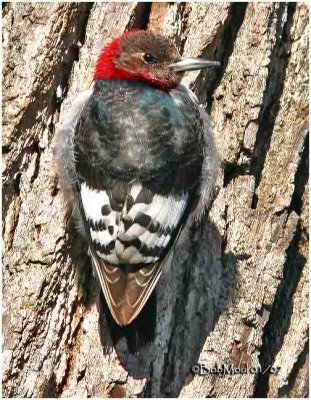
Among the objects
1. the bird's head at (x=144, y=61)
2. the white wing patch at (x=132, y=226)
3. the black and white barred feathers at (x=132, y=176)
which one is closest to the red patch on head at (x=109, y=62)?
the bird's head at (x=144, y=61)

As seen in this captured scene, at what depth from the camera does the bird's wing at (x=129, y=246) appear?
5176 millimetres

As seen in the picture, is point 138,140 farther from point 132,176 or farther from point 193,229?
point 193,229

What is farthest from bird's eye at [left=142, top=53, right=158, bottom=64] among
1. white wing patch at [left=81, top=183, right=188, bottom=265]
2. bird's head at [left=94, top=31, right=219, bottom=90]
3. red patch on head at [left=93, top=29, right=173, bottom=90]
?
white wing patch at [left=81, top=183, right=188, bottom=265]

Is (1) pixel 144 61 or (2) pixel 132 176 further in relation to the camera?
(1) pixel 144 61

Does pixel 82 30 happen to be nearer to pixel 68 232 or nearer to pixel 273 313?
pixel 68 232

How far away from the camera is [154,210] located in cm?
526

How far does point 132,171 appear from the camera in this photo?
5270mm

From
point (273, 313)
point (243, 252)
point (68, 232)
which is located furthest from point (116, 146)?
point (273, 313)

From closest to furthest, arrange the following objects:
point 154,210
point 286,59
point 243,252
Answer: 1. point 154,210
2. point 243,252
3. point 286,59

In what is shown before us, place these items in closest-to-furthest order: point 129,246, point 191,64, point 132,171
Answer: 1. point 129,246
2. point 132,171
3. point 191,64

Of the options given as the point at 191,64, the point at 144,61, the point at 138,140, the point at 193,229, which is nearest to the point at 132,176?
the point at 138,140

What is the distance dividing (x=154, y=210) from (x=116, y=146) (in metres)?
0.39

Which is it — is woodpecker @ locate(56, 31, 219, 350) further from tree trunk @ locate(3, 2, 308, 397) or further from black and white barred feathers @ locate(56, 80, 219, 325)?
tree trunk @ locate(3, 2, 308, 397)

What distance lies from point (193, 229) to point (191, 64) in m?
0.94
